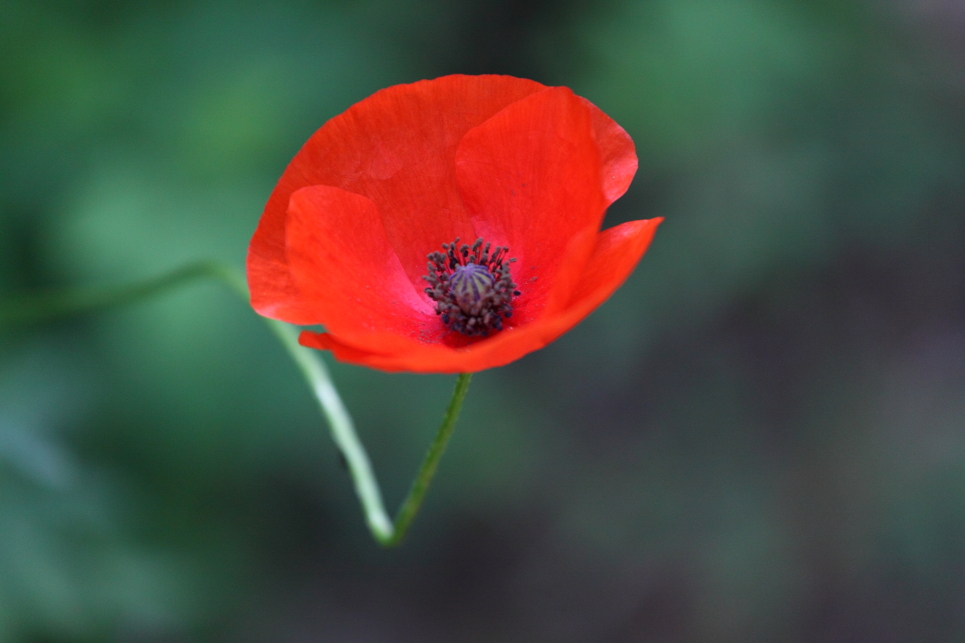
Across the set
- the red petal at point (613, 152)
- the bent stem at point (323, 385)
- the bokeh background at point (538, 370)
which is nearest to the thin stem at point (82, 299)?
the bent stem at point (323, 385)

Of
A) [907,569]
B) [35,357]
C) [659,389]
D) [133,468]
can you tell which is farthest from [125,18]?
[907,569]

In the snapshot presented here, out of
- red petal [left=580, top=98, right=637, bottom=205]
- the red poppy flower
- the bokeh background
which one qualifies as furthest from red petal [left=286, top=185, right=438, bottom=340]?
the bokeh background

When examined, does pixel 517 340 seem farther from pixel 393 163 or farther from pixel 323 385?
pixel 323 385

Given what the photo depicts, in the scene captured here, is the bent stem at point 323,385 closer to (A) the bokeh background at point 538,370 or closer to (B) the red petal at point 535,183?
(B) the red petal at point 535,183

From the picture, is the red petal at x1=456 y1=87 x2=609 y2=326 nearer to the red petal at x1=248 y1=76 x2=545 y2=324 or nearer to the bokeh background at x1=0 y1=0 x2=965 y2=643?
the red petal at x1=248 y1=76 x2=545 y2=324

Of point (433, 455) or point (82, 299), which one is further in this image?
point (82, 299)

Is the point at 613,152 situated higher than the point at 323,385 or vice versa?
the point at 613,152

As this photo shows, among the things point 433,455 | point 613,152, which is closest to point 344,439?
point 433,455
